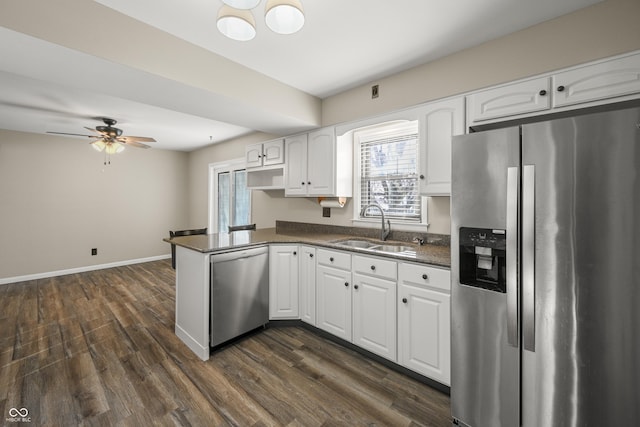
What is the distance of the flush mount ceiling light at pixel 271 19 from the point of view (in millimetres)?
1247

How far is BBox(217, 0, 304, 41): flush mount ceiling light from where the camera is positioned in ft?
4.09

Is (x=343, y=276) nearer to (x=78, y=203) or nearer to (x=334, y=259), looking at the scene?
(x=334, y=259)

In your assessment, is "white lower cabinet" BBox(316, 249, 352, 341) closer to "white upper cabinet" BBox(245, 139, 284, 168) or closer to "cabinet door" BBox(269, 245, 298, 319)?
"cabinet door" BBox(269, 245, 298, 319)

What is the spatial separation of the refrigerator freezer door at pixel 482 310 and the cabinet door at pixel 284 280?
1.61 meters

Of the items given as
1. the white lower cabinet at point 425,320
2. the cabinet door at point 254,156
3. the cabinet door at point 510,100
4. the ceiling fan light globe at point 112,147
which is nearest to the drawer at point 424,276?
the white lower cabinet at point 425,320

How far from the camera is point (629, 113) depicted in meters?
1.08

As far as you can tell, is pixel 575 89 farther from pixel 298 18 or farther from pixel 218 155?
pixel 218 155

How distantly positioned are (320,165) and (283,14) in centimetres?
185

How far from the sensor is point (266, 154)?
3.68m

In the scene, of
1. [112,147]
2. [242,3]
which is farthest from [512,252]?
[112,147]

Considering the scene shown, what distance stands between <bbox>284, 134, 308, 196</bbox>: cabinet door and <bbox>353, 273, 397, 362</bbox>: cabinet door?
1.41 meters

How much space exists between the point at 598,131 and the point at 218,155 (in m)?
5.47

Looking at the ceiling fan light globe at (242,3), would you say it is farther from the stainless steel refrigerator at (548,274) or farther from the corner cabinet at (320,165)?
the corner cabinet at (320,165)

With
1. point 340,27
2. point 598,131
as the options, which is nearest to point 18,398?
point 340,27
